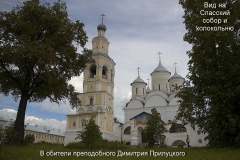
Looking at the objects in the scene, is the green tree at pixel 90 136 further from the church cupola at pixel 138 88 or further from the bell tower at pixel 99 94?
the church cupola at pixel 138 88

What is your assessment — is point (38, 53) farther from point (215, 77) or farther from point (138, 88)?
point (138, 88)

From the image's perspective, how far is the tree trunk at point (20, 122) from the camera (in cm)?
1356

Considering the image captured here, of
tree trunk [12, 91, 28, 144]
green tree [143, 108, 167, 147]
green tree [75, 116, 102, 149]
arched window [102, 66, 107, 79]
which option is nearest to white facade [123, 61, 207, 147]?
arched window [102, 66, 107, 79]

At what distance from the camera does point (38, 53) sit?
495 inches

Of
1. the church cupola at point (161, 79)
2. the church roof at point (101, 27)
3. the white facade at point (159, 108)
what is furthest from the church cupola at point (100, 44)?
the church cupola at point (161, 79)

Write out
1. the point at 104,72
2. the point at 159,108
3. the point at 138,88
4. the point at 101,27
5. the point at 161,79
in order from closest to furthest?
the point at 104,72, the point at 101,27, the point at 159,108, the point at 161,79, the point at 138,88

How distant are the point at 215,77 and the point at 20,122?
37.1 feet

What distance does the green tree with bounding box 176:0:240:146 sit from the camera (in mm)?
11805

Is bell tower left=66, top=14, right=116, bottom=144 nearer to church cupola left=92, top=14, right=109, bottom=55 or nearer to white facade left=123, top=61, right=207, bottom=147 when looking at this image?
church cupola left=92, top=14, right=109, bottom=55

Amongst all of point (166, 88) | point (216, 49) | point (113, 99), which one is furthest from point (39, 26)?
point (166, 88)

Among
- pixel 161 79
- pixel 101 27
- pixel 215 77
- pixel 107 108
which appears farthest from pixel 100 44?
pixel 215 77

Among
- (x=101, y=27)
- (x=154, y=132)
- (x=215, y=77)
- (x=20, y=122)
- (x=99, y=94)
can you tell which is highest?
(x=101, y=27)

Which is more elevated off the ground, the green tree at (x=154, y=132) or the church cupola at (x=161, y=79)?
the church cupola at (x=161, y=79)

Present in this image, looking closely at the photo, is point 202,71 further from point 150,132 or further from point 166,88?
point 166,88
